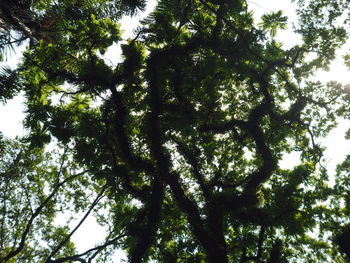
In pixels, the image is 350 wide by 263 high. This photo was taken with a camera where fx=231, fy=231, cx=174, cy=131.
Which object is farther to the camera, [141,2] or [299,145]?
[299,145]

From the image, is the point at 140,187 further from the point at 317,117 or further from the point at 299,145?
the point at 317,117

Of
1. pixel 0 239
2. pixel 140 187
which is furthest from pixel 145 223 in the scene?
pixel 0 239

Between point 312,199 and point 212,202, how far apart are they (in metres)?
5.32

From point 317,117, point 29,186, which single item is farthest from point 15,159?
point 317,117

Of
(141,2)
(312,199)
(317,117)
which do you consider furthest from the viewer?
(317,117)

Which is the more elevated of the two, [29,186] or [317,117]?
[317,117]

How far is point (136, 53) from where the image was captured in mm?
7105

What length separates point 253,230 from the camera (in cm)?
1122

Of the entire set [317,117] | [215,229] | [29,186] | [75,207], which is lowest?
[215,229]

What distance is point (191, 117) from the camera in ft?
26.1

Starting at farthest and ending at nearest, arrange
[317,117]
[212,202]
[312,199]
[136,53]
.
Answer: [317,117] → [312,199] → [212,202] → [136,53]

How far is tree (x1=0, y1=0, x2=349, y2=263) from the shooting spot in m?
6.67

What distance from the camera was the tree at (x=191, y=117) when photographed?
6.67 metres

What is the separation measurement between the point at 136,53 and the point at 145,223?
17.4 feet
